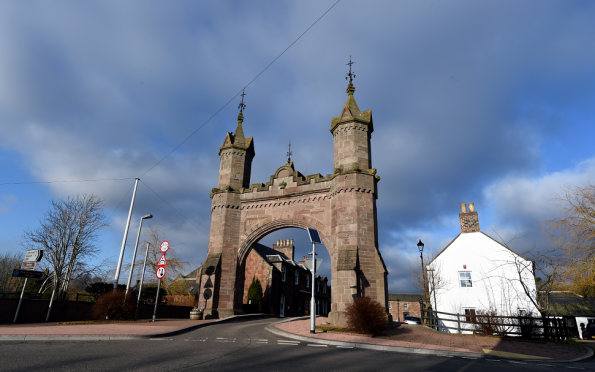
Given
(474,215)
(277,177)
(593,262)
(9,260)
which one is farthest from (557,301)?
(9,260)

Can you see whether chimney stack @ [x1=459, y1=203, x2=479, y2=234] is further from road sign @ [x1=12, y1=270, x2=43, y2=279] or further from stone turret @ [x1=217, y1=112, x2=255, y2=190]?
road sign @ [x1=12, y1=270, x2=43, y2=279]

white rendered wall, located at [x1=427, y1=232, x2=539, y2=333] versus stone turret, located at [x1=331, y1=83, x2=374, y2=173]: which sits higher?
stone turret, located at [x1=331, y1=83, x2=374, y2=173]

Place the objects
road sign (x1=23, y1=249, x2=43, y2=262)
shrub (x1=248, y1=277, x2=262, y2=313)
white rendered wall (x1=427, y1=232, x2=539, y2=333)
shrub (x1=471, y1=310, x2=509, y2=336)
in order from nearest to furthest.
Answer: shrub (x1=471, y1=310, x2=509, y2=336)
road sign (x1=23, y1=249, x2=43, y2=262)
white rendered wall (x1=427, y1=232, x2=539, y2=333)
shrub (x1=248, y1=277, x2=262, y2=313)

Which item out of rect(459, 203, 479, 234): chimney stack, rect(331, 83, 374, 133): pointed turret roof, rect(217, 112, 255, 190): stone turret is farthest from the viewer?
rect(459, 203, 479, 234): chimney stack

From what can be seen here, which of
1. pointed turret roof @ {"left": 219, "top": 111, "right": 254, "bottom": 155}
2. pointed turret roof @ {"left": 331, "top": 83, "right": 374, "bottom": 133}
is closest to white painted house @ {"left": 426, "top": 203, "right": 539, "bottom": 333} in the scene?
pointed turret roof @ {"left": 331, "top": 83, "right": 374, "bottom": 133}

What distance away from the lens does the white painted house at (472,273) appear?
27.0 metres

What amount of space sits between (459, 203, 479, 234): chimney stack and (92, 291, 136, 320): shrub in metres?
26.8

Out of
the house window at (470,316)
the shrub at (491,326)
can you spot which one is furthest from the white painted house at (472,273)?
the shrub at (491,326)

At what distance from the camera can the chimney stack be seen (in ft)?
95.8

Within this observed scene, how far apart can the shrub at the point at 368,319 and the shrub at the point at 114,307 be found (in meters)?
10.8

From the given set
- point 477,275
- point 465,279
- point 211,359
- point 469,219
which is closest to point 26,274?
point 211,359

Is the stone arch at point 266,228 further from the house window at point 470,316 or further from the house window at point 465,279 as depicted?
the house window at point 465,279

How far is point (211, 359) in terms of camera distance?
693 centimetres

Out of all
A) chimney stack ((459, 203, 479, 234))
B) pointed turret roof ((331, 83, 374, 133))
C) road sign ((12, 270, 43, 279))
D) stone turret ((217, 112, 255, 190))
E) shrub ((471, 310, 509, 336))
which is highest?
pointed turret roof ((331, 83, 374, 133))
